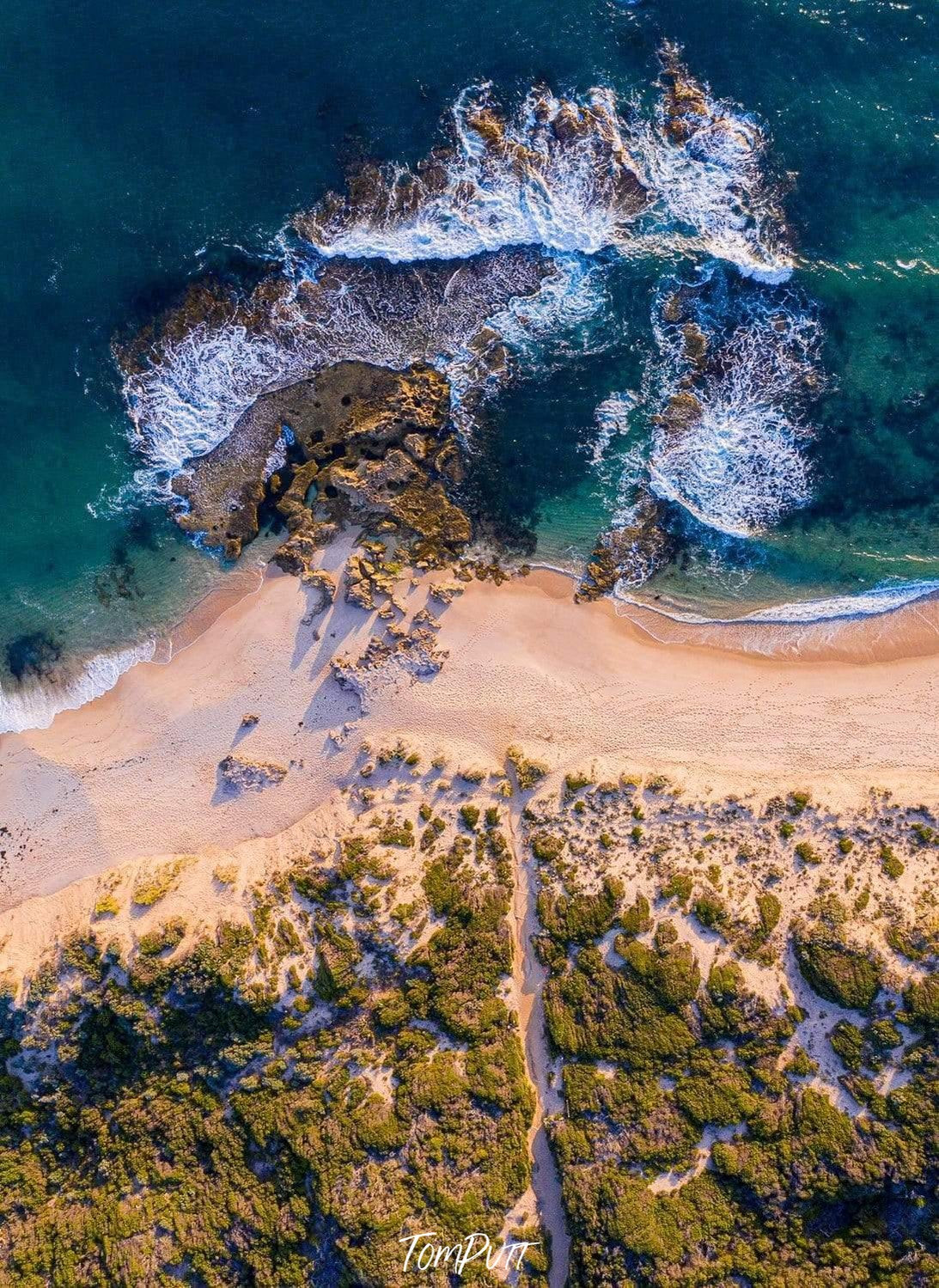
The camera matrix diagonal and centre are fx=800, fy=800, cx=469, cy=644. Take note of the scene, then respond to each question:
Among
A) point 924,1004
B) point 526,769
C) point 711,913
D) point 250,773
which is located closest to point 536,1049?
point 711,913

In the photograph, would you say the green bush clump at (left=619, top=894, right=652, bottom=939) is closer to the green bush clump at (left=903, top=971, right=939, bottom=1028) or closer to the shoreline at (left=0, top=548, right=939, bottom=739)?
the green bush clump at (left=903, top=971, right=939, bottom=1028)

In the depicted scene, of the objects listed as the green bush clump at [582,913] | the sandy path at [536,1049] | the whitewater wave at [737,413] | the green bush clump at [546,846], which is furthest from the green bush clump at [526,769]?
the whitewater wave at [737,413]

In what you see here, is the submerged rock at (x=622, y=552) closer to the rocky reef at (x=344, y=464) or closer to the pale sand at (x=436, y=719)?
the pale sand at (x=436, y=719)

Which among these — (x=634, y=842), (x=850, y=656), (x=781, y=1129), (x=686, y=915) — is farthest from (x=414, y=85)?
(x=781, y=1129)

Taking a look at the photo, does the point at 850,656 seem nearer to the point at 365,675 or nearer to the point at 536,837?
the point at 536,837

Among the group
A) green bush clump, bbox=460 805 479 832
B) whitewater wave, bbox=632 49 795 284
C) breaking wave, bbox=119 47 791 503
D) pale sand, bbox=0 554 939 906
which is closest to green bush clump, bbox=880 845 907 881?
pale sand, bbox=0 554 939 906

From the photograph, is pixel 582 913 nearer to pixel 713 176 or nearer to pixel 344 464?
pixel 344 464
